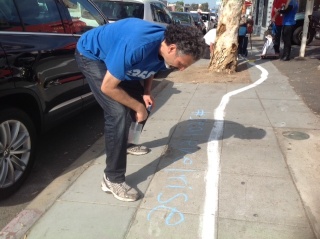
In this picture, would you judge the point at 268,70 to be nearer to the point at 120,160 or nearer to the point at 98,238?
the point at 120,160

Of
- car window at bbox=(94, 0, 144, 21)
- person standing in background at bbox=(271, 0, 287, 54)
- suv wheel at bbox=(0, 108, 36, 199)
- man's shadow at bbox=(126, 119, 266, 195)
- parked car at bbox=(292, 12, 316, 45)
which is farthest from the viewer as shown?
parked car at bbox=(292, 12, 316, 45)

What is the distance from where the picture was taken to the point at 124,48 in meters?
2.45

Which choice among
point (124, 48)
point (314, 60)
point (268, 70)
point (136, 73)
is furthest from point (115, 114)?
point (314, 60)

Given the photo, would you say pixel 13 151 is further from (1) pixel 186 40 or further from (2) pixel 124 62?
(1) pixel 186 40

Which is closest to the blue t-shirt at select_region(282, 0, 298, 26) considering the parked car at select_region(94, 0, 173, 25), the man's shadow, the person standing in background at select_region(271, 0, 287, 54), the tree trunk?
the person standing in background at select_region(271, 0, 287, 54)

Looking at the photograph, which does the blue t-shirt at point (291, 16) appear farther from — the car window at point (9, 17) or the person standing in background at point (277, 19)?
the car window at point (9, 17)

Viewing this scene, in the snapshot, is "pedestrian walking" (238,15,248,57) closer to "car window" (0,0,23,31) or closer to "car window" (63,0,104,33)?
"car window" (63,0,104,33)

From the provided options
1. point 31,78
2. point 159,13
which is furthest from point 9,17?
point 159,13

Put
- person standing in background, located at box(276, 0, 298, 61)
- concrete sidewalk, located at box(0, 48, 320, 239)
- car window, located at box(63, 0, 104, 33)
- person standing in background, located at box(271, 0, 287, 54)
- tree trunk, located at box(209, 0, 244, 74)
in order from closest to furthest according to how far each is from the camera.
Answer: concrete sidewalk, located at box(0, 48, 320, 239)
car window, located at box(63, 0, 104, 33)
tree trunk, located at box(209, 0, 244, 74)
person standing in background, located at box(276, 0, 298, 61)
person standing in background, located at box(271, 0, 287, 54)

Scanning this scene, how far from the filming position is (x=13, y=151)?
123 inches

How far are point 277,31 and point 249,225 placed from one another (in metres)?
9.74

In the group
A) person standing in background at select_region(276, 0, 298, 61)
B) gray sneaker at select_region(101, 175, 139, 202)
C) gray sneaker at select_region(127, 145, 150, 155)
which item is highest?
person standing in background at select_region(276, 0, 298, 61)

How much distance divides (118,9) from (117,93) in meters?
5.76

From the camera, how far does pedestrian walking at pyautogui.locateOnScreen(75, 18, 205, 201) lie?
2451 mm
